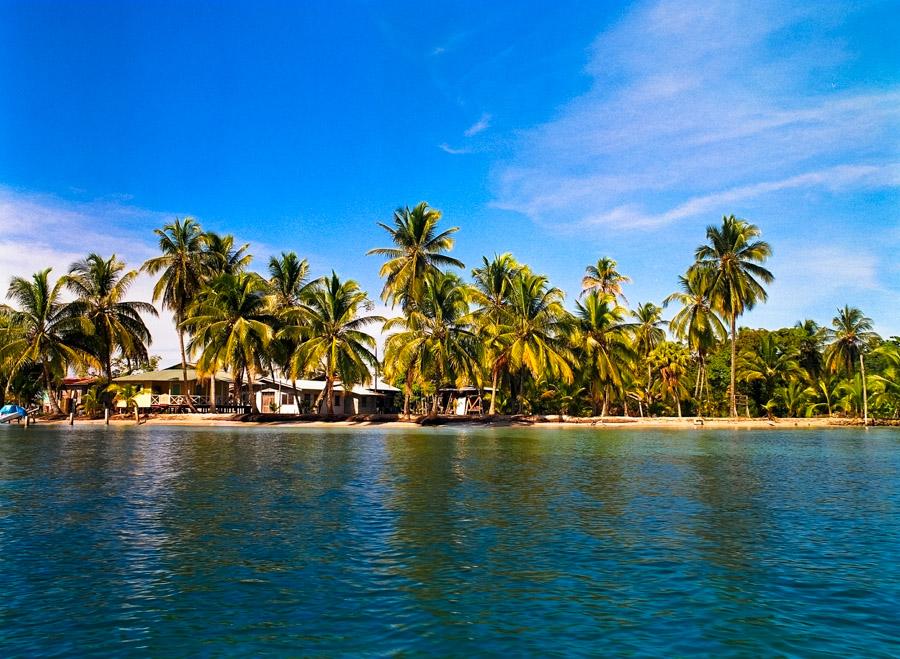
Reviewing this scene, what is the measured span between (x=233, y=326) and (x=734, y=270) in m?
37.3

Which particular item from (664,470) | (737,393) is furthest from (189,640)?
(737,393)

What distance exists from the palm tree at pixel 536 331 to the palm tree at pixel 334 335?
952cm

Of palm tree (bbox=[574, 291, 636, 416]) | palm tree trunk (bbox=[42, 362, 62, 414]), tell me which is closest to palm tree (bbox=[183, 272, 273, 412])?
palm tree trunk (bbox=[42, 362, 62, 414])

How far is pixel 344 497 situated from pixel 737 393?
53.5 m

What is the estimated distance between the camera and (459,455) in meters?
24.3

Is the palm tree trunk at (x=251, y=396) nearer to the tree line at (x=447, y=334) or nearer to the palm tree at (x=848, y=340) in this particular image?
the tree line at (x=447, y=334)

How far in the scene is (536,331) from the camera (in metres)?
47.1

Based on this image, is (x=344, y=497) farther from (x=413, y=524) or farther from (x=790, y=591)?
(x=790, y=591)

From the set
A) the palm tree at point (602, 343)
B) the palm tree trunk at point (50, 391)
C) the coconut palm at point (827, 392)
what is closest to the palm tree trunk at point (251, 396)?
the palm tree trunk at point (50, 391)

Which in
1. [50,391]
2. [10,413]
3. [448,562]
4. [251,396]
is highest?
[50,391]

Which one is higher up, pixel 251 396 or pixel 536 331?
pixel 536 331

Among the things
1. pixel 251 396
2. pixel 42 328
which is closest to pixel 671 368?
pixel 251 396

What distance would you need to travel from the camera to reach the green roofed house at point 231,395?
5406 cm

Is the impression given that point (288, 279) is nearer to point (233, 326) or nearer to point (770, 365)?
point (233, 326)
